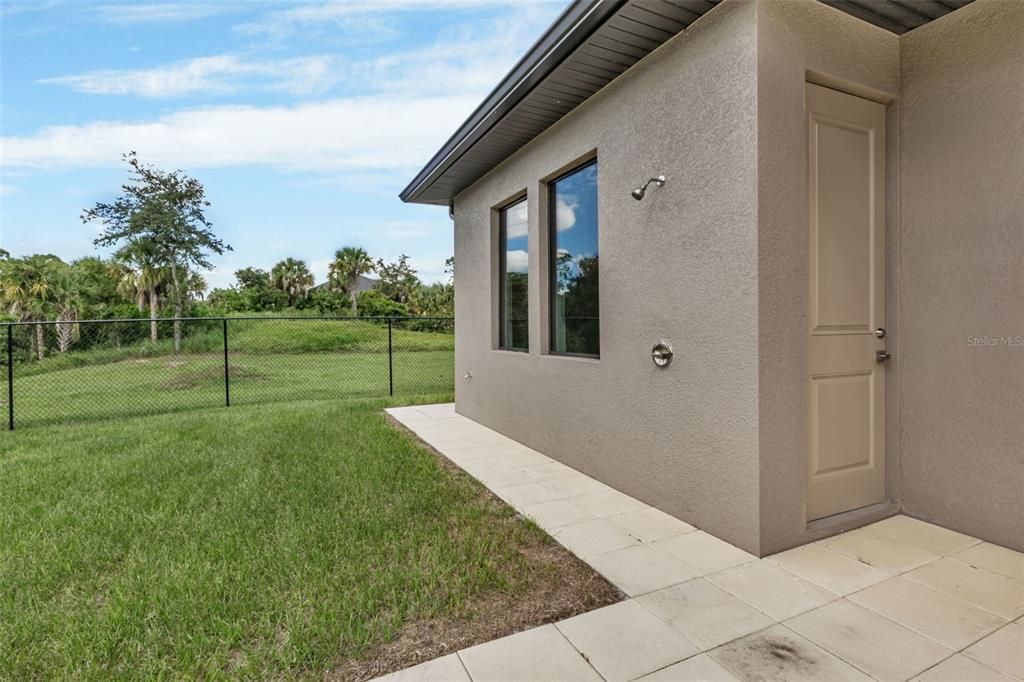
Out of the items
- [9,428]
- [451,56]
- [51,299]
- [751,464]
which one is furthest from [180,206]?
[751,464]

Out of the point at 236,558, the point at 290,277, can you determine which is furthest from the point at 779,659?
the point at 290,277

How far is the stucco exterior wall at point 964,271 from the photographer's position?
2131 mm

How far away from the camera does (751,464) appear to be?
7.15 feet

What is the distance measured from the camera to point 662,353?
2.70 metres

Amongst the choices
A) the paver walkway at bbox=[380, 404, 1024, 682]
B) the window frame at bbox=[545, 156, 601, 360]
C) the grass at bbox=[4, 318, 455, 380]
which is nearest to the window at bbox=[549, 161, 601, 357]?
the window frame at bbox=[545, 156, 601, 360]

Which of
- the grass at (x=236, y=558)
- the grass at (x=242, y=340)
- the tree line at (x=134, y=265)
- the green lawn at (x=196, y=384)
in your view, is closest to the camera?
the grass at (x=236, y=558)

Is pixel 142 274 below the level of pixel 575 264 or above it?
above

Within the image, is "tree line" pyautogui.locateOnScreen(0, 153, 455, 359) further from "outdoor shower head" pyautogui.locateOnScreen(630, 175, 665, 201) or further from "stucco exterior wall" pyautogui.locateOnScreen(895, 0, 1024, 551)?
"stucco exterior wall" pyautogui.locateOnScreen(895, 0, 1024, 551)

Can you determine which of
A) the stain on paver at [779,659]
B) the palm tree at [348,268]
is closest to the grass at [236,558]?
the stain on paver at [779,659]

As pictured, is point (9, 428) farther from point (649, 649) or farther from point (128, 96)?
point (649, 649)

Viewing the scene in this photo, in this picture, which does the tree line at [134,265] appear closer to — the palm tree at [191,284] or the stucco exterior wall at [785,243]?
the palm tree at [191,284]

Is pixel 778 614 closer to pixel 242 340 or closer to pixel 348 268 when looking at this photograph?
pixel 242 340

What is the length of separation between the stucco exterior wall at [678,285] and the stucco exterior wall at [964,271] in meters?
1.08

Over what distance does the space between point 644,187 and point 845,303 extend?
48.2 inches
